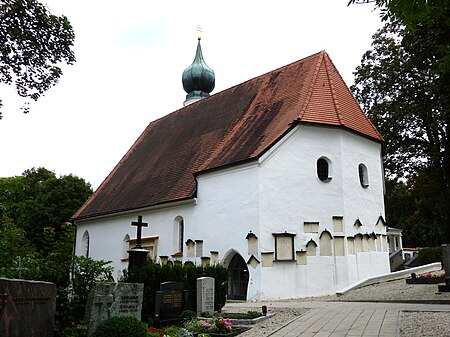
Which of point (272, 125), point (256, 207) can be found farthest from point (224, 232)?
point (272, 125)

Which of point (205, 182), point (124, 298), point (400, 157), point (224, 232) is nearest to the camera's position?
point (124, 298)

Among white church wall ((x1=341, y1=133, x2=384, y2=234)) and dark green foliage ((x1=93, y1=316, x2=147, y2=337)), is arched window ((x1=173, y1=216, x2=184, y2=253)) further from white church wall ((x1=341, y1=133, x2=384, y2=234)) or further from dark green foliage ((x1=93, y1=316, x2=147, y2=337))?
dark green foliage ((x1=93, y1=316, x2=147, y2=337))

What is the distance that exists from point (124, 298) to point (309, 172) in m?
10.9

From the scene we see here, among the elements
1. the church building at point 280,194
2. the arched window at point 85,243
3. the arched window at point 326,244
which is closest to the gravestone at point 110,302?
the church building at point 280,194

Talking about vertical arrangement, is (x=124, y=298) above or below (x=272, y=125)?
below

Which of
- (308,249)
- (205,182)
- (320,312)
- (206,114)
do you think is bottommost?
(320,312)

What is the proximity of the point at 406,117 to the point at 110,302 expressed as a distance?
60.6 ft

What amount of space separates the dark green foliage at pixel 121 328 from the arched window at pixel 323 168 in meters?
12.3

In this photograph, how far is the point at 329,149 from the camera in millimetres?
18312

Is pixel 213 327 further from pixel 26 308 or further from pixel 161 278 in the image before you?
pixel 26 308

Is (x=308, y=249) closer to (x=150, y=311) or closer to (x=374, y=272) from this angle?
(x=374, y=272)

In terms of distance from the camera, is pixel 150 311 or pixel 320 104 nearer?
pixel 150 311

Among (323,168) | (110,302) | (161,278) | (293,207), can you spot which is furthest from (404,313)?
(323,168)

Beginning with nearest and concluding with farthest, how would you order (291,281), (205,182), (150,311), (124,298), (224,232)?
1. (124,298)
2. (150,311)
3. (291,281)
4. (224,232)
5. (205,182)
